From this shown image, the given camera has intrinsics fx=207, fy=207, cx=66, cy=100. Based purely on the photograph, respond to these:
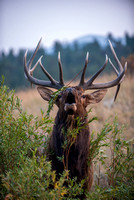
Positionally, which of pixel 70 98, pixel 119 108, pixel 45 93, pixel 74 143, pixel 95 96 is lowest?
pixel 119 108

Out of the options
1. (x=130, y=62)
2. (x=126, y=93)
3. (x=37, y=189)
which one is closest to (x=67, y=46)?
(x=130, y=62)

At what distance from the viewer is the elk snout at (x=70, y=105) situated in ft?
9.25

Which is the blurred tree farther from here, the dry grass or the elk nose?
the elk nose

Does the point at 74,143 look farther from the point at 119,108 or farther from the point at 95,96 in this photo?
the point at 119,108

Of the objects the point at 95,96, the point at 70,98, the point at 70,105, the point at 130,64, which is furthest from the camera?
the point at 130,64

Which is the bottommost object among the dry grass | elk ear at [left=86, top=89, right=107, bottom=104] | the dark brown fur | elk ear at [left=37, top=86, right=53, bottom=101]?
the dry grass

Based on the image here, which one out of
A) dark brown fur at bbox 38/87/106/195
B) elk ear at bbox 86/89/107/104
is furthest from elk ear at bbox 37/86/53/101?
elk ear at bbox 86/89/107/104

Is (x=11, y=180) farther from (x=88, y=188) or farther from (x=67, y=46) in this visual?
(x=67, y=46)

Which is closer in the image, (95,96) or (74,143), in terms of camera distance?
(74,143)

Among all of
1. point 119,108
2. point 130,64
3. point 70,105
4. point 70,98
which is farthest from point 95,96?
point 130,64

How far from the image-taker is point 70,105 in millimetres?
2816

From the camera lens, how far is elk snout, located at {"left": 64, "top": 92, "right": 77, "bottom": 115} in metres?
2.82

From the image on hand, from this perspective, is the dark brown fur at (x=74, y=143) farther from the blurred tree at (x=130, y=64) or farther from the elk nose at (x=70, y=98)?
the blurred tree at (x=130, y=64)

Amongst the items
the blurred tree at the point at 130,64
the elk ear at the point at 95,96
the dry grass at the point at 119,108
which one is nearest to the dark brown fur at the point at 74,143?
the elk ear at the point at 95,96
